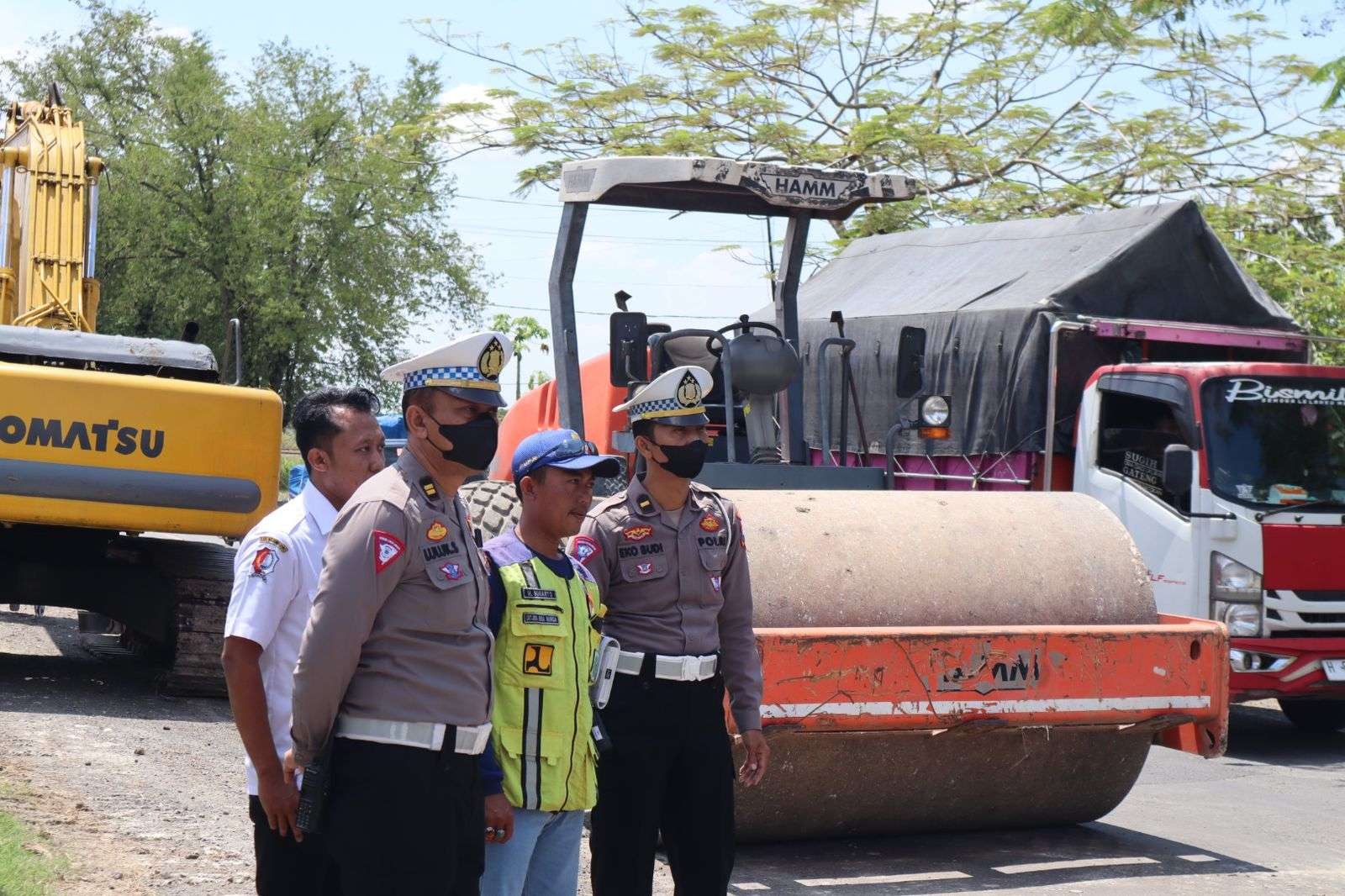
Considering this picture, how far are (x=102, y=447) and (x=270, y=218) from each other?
26406 millimetres

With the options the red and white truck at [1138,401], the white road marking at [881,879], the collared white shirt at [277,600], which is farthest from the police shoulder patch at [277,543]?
the red and white truck at [1138,401]

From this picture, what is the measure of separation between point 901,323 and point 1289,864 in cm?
640

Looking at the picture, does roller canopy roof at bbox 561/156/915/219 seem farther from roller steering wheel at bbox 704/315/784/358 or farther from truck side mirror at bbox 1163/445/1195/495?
truck side mirror at bbox 1163/445/1195/495

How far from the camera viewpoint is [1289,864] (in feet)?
22.8

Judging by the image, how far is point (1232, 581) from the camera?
32.3 ft

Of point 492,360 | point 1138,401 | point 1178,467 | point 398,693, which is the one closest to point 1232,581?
point 1178,467

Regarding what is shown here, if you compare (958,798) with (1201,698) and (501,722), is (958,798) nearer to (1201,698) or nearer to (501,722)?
(1201,698)

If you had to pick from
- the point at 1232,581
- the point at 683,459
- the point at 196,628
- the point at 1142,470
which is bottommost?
the point at 196,628

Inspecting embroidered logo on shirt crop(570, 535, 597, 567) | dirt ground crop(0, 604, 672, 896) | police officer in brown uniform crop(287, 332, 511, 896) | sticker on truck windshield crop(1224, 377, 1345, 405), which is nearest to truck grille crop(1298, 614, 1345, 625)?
sticker on truck windshield crop(1224, 377, 1345, 405)

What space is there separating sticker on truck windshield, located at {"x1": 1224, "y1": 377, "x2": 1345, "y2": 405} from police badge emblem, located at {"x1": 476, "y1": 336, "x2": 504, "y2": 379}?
725cm

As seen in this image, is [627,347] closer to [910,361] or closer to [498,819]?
[910,361]

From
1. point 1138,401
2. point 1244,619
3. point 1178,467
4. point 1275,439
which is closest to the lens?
point 1244,619

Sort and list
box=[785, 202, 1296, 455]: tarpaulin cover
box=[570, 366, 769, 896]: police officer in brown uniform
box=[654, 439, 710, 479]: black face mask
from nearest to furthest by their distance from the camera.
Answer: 1. box=[570, 366, 769, 896]: police officer in brown uniform
2. box=[654, 439, 710, 479]: black face mask
3. box=[785, 202, 1296, 455]: tarpaulin cover

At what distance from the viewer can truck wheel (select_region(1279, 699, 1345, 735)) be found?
10898 millimetres
